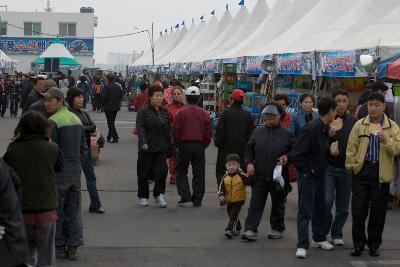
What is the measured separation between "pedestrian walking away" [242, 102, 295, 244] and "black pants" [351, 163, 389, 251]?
880 millimetres

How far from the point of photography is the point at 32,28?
65.8m

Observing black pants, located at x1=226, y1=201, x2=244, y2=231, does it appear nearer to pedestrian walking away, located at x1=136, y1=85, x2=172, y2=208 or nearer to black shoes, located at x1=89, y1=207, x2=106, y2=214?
pedestrian walking away, located at x1=136, y1=85, x2=172, y2=208

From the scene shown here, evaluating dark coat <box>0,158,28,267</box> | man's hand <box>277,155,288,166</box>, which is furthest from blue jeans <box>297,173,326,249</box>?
dark coat <box>0,158,28,267</box>

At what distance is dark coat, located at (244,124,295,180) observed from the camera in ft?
25.3

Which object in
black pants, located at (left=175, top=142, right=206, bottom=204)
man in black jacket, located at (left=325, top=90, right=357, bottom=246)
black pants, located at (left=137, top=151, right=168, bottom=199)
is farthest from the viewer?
black pants, located at (left=175, top=142, right=206, bottom=204)

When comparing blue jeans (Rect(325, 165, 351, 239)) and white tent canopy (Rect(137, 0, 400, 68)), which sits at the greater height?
white tent canopy (Rect(137, 0, 400, 68))

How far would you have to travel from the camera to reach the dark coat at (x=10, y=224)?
4023 mm

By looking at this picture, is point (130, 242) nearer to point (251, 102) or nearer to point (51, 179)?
point (51, 179)

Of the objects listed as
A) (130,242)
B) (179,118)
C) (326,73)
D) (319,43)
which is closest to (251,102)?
(319,43)

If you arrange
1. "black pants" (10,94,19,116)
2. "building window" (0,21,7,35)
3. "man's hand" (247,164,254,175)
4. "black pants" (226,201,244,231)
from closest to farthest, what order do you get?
"man's hand" (247,164,254,175) < "black pants" (226,201,244,231) < "black pants" (10,94,19,116) < "building window" (0,21,7,35)

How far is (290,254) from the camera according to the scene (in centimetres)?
735

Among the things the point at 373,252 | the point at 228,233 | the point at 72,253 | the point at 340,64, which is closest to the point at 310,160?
the point at 373,252

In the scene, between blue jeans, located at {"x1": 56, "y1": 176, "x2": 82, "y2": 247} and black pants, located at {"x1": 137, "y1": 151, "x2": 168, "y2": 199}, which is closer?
blue jeans, located at {"x1": 56, "y1": 176, "x2": 82, "y2": 247}

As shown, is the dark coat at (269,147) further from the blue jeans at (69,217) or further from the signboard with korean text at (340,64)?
the signboard with korean text at (340,64)
